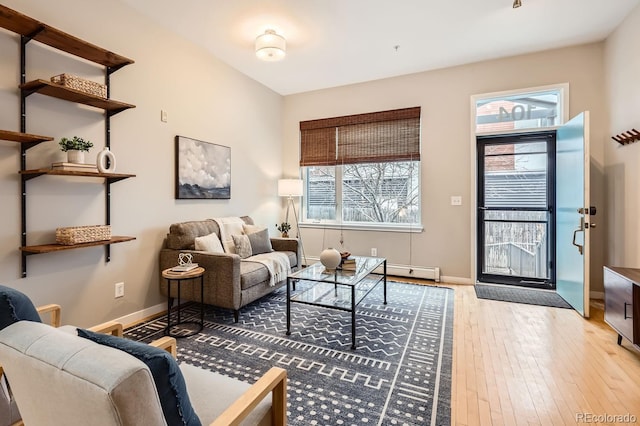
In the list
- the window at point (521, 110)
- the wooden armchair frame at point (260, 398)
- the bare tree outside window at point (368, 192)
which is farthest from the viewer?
the bare tree outside window at point (368, 192)

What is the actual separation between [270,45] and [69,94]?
1846 mm

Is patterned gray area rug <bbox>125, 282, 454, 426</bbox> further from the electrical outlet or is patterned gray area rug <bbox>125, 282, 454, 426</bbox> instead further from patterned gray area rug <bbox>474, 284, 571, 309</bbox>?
patterned gray area rug <bbox>474, 284, 571, 309</bbox>

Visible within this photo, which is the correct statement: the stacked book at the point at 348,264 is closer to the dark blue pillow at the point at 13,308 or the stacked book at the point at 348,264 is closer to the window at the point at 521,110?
the dark blue pillow at the point at 13,308

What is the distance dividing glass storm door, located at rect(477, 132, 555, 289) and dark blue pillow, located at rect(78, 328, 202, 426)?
13.9 feet

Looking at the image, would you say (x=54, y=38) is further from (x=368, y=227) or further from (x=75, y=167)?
(x=368, y=227)

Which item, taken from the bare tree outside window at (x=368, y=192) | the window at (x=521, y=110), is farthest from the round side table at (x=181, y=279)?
the window at (x=521, y=110)

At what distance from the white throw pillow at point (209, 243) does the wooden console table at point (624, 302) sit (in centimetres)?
344

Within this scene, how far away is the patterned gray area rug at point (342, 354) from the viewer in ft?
5.69

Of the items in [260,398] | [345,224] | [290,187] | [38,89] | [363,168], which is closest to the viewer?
[260,398]

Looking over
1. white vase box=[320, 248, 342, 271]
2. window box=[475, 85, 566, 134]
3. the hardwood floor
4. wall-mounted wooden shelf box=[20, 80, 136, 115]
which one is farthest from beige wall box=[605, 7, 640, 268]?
wall-mounted wooden shelf box=[20, 80, 136, 115]

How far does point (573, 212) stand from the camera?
3.21 m

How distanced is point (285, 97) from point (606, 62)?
4262 millimetres

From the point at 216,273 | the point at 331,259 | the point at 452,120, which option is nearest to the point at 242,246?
the point at 216,273

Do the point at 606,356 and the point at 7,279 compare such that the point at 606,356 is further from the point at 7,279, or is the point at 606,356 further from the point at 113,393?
the point at 7,279
